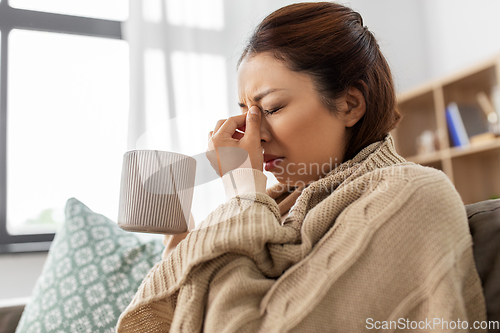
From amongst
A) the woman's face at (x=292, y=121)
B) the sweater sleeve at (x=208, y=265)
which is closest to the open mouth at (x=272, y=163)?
the woman's face at (x=292, y=121)

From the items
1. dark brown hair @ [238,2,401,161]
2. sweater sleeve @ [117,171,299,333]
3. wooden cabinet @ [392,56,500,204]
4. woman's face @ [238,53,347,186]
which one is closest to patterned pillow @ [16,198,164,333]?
sweater sleeve @ [117,171,299,333]

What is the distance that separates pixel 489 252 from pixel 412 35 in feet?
8.46

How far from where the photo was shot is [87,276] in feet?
3.74

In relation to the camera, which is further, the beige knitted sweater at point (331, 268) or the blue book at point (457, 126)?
the blue book at point (457, 126)

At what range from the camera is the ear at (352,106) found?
36.9 inches

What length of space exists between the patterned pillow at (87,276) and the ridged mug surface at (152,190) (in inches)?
20.1

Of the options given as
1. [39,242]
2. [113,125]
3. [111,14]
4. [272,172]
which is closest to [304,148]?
[272,172]

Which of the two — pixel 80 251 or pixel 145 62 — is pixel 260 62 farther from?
pixel 145 62

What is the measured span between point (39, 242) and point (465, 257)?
192 centimetres

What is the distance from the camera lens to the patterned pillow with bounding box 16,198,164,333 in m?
1.07

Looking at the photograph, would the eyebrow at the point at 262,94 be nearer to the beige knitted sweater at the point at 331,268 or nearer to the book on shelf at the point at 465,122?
the beige knitted sweater at the point at 331,268

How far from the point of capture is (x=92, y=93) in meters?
2.13

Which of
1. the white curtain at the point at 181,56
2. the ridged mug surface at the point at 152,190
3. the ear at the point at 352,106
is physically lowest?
the ridged mug surface at the point at 152,190

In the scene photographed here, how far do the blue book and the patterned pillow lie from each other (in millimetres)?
1738
